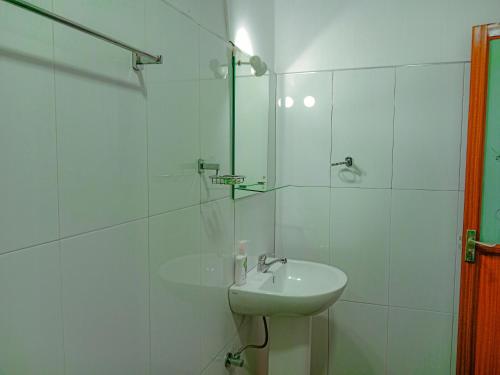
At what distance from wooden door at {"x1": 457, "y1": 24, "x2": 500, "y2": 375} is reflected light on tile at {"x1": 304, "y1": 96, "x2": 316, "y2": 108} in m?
0.79

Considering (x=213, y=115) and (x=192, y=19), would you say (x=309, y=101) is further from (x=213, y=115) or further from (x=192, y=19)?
(x=192, y=19)

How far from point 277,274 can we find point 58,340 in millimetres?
1316

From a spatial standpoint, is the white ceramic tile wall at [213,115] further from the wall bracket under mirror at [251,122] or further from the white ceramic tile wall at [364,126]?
the white ceramic tile wall at [364,126]

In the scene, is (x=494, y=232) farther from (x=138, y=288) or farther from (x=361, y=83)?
(x=138, y=288)

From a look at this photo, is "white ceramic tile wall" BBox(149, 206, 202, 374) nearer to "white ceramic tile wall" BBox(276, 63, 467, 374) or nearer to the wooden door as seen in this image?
"white ceramic tile wall" BBox(276, 63, 467, 374)

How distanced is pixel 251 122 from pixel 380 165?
777 mm

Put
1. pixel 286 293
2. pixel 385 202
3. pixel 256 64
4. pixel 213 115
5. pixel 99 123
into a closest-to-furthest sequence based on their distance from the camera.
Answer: pixel 99 123, pixel 213 115, pixel 286 293, pixel 256 64, pixel 385 202

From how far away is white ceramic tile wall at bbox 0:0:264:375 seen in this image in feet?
2.42

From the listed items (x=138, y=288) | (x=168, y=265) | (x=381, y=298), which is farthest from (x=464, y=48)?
(x=138, y=288)

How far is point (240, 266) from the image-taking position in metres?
1.76

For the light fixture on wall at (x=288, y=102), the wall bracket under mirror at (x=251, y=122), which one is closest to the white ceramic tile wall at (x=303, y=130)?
the light fixture on wall at (x=288, y=102)

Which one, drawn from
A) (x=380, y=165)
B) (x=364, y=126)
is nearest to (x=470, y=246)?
(x=380, y=165)

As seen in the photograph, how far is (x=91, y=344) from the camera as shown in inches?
36.0

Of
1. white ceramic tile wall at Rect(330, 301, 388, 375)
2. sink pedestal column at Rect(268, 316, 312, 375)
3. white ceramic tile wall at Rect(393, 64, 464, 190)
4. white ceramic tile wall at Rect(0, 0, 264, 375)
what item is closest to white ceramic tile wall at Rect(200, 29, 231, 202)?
white ceramic tile wall at Rect(0, 0, 264, 375)
